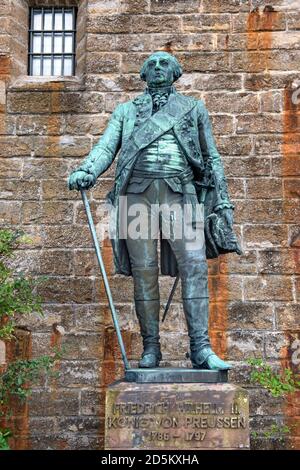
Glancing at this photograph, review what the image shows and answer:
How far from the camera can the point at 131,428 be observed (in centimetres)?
408

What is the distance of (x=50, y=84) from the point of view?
7.61 m

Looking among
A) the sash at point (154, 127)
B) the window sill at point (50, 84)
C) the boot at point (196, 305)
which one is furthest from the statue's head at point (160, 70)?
the window sill at point (50, 84)

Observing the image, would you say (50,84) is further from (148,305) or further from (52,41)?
(148,305)

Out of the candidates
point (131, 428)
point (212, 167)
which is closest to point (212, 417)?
point (131, 428)

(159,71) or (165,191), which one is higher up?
(159,71)

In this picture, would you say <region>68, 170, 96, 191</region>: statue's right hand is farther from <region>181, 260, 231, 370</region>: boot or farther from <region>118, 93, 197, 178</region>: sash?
<region>181, 260, 231, 370</region>: boot

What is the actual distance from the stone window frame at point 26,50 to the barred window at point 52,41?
3.1 inches

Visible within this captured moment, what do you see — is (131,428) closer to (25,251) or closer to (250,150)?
(25,251)

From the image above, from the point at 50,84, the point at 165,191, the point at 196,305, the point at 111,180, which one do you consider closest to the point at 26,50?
the point at 50,84

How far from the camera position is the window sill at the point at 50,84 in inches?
298

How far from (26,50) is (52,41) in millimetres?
318

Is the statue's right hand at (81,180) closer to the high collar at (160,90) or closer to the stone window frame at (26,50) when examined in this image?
the high collar at (160,90)

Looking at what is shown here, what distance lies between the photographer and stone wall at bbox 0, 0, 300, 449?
693 centimetres

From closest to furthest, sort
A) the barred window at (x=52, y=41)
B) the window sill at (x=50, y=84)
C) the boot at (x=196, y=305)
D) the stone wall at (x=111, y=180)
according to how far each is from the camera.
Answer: the boot at (x=196, y=305)
the stone wall at (x=111, y=180)
the window sill at (x=50, y=84)
the barred window at (x=52, y=41)
